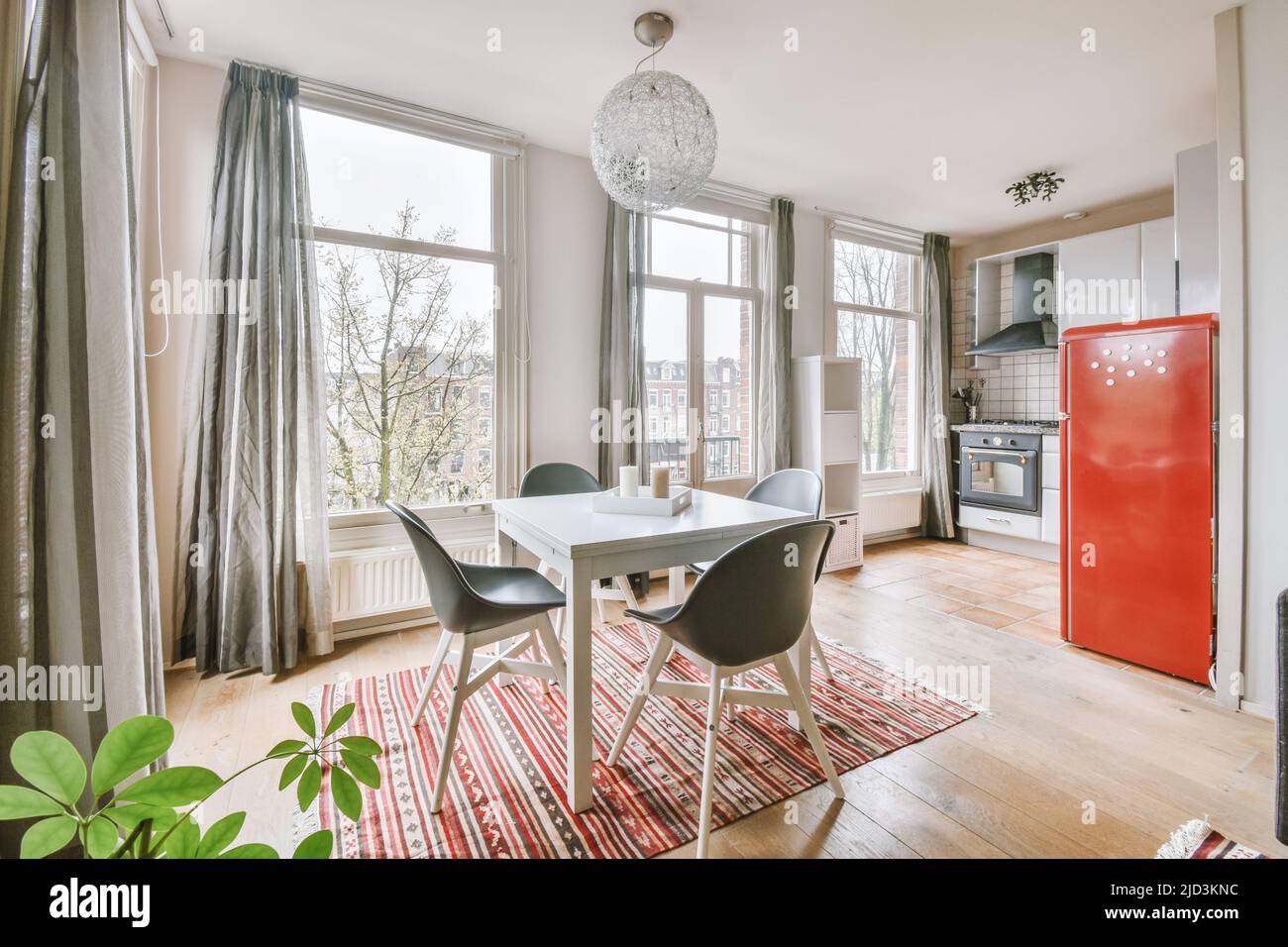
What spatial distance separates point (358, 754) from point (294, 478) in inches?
102

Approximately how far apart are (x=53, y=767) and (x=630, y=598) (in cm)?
218

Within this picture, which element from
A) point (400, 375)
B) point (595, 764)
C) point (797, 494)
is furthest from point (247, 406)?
point (797, 494)

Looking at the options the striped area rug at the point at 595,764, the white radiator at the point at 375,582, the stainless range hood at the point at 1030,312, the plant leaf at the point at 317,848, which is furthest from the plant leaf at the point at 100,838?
the stainless range hood at the point at 1030,312

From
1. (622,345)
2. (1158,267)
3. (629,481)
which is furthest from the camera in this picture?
(1158,267)

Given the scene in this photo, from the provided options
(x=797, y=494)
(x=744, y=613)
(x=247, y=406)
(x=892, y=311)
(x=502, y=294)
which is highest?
(x=892, y=311)

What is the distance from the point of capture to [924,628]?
321cm

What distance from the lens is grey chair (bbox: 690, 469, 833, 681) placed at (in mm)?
2490

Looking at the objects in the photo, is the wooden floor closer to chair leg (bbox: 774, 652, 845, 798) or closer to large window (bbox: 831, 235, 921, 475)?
chair leg (bbox: 774, 652, 845, 798)

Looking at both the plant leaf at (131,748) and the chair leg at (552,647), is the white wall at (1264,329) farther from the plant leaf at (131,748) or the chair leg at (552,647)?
the plant leaf at (131,748)

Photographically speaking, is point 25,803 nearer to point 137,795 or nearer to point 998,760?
point 137,795

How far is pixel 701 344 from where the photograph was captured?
4.26 m

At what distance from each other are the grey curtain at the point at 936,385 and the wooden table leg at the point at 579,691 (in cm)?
470
